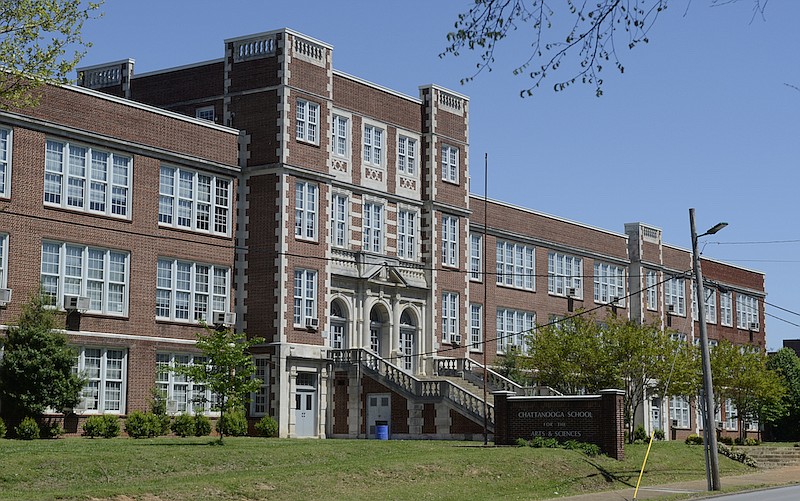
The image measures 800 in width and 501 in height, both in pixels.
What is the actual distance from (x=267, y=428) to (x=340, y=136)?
13366mm

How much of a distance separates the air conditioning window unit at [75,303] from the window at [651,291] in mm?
43229

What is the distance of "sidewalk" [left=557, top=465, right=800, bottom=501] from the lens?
105 ft

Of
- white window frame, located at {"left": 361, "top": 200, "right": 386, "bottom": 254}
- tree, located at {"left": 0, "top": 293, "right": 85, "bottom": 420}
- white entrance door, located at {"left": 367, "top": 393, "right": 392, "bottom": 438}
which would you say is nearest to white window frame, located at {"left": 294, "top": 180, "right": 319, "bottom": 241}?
white window frame, located at {"left": 361, "top": 200, "right": 386, "bottom": 254}

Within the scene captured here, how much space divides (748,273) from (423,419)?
4785cm

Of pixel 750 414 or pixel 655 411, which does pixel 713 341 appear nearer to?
pixel 750 414

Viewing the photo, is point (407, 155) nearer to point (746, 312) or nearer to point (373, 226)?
point (373, 226)

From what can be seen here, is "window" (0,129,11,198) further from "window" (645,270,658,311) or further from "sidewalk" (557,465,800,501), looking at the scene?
"window" (645,270,658,311)

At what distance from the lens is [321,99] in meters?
50.3

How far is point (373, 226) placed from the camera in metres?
53.9

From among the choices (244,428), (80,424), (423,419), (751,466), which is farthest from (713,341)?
(80,424)

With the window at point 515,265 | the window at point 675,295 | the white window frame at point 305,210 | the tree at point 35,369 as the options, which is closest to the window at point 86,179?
the tree at point 35,369

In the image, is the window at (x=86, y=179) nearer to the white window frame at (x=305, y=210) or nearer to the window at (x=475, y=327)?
the white window frame at (x=305, y=210)

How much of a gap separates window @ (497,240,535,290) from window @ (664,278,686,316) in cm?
1520

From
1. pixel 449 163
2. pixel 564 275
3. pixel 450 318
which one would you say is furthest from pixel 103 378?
pixel 564 275
